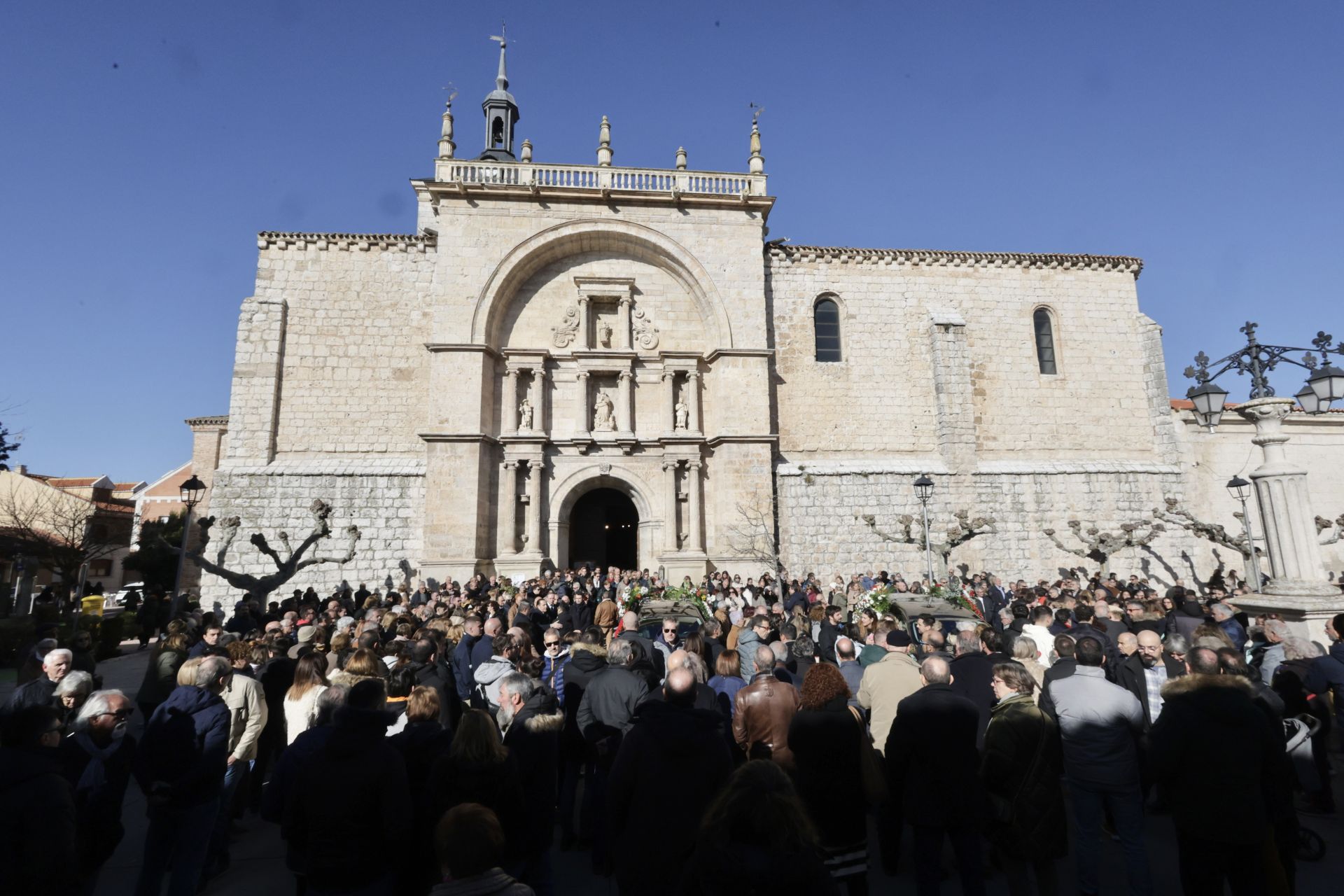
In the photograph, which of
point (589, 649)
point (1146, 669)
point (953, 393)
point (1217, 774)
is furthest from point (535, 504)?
point (1217, 774)

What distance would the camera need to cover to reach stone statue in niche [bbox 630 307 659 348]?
19.1 meters

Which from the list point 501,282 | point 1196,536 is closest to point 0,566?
point 501,282

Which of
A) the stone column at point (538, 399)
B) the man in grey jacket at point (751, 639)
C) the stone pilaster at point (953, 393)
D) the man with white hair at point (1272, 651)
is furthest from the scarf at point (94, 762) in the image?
the stone pilaster at point (953, 393)

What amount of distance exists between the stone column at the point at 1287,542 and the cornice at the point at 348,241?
62.9ft

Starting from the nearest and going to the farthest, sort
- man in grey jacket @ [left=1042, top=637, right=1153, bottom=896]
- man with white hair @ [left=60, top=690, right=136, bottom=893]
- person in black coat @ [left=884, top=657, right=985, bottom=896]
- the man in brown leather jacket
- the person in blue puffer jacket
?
1. man with white hair @ [left=60, top=690, right=136, bottom=893]
2. person in black coat @ [left=884, top=657, right=985, bottom=896]
3. man in grey jacket @ [left=1042, top=637, right=1153, bottom=896]
4. the man in brown leather jacket
5. the person in blue puffer jacket

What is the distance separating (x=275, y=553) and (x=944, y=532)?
18.2 m

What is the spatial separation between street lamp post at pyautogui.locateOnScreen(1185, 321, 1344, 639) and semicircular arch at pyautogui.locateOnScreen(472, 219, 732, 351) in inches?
463

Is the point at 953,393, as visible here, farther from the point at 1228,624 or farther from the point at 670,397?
the point at 1228,624

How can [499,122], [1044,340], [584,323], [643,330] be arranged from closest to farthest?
1. [584,323]
2. [643,330]
3. [1044,340]
4. [499,122]

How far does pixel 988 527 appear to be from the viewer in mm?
19094

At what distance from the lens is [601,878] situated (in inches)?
187

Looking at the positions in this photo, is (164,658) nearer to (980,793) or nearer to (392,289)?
(980,793)

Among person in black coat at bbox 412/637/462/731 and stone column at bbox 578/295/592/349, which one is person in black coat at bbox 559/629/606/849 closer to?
person in black coat at bbox 412/637/462/731

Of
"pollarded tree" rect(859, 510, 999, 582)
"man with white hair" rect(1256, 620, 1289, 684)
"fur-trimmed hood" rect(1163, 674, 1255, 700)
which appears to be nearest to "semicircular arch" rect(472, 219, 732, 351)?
"pollarded tree" rect(859, 510, 999, 582)
